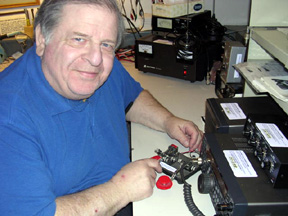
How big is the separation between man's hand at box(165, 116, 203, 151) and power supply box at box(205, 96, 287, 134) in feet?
0.18

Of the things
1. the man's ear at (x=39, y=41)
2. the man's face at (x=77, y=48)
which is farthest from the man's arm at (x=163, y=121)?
the man's ear at (x=39, y=41)

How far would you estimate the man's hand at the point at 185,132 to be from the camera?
1.17 meters

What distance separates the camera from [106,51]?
0.95 meters

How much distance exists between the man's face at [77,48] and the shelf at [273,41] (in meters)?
0.58

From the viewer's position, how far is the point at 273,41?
109 centimetres

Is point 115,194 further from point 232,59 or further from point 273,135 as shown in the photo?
point 232,59

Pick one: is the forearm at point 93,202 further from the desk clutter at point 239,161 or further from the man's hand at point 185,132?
the man's hand at point 185,132

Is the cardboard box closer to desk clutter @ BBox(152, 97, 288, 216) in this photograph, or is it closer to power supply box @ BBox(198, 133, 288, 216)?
desk clutter @ BBox(152, 97, 288, 216)

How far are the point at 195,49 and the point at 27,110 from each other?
43.8 inches

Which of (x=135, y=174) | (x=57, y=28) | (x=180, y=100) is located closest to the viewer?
(x=57, y=28)

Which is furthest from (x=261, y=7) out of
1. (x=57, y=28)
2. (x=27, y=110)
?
(x=27, y=110)

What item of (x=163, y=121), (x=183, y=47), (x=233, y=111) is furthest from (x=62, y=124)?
(x=183, y=47)

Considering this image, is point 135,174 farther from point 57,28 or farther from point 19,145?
point 57,28

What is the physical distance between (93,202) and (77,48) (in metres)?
0.47
